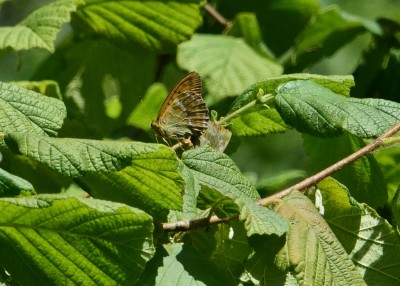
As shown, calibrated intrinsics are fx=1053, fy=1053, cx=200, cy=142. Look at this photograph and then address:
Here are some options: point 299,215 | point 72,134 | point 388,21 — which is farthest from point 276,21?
point 299,215

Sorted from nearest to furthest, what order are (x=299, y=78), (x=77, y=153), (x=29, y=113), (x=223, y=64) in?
1. (x=77, y=153)
2. (x=29, y=113)
3. (x=299, y=78)
4. (x=223, y=64)

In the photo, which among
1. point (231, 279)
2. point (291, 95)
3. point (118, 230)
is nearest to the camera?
point (118, 230)

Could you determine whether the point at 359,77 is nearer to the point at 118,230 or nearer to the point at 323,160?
the point at 323,160

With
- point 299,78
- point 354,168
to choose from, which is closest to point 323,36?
point 354,168

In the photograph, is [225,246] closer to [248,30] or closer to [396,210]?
[396,210]

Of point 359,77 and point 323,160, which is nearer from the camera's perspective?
point 323,160

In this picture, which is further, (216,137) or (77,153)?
(216,137)

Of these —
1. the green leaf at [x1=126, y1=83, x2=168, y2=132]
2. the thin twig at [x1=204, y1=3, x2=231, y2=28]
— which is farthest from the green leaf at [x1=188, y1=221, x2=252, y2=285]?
the thin twig at [x1=204, y1=3, x2=231, y2=28]

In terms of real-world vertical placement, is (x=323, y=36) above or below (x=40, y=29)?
below
